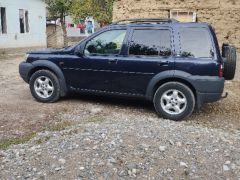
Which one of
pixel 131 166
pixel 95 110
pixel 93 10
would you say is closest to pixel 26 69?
pixel 95 110

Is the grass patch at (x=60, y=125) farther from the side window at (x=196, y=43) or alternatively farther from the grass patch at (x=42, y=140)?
the side window at (x=196, y=43)

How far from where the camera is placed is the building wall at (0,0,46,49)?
2361cm

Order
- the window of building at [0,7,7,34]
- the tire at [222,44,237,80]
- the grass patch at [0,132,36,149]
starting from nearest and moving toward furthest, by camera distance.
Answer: the grass patch at [0,132,36,149] → the tire at [222,44,237,80] → the window of building at [0,7,7,34]

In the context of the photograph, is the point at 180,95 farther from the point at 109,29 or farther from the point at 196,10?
the point at 196,10

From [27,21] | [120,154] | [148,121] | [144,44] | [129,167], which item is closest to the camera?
[129,167]

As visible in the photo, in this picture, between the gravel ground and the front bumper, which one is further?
the front bumper

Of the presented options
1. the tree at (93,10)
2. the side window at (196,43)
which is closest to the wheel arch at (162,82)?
the side window at (196,43)

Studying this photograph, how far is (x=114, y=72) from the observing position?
7758 millimetres

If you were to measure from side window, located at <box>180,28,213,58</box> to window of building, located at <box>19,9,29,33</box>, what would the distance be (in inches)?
776

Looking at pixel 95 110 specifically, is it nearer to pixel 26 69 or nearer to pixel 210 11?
pixel 26 69

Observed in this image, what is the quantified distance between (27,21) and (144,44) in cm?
1985

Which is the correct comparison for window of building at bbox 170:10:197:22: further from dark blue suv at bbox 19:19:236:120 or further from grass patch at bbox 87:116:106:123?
grass patch at bbox 87:116:106:123

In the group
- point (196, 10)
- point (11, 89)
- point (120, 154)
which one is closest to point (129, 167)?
point (120, 154)

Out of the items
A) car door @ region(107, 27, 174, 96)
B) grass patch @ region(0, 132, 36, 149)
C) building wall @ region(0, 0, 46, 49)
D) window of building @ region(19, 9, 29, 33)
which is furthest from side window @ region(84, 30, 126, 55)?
window of building @ region(19, 9, 29, 33)
